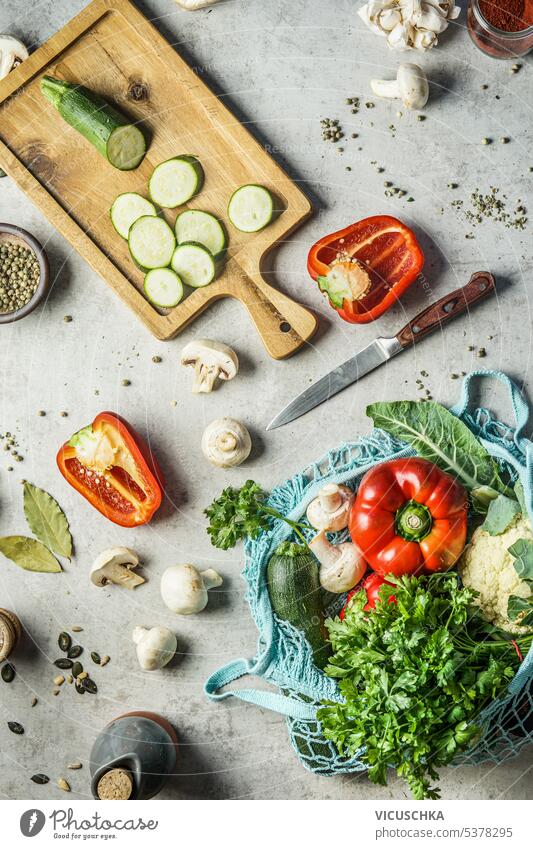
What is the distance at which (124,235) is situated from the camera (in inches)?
79.0

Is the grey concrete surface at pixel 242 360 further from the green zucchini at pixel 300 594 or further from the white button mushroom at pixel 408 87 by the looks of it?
the green zucchini at pixel 300 594

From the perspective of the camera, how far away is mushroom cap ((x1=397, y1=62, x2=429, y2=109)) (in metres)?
1.93

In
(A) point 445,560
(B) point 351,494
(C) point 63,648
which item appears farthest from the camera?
(C) point 63,648

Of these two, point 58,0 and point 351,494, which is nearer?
point 351,494

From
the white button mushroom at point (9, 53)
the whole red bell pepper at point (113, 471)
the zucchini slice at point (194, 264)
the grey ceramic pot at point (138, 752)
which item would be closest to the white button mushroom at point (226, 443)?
the whole red bell pepper at point (113, 471)

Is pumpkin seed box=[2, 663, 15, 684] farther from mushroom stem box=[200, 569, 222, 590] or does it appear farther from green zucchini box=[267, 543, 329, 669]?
green zucchini box=[267, 543, 329, 669]

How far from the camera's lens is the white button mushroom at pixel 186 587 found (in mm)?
1949

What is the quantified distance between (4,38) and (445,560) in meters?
1.76

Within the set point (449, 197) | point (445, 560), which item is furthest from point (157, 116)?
point (445, 560)

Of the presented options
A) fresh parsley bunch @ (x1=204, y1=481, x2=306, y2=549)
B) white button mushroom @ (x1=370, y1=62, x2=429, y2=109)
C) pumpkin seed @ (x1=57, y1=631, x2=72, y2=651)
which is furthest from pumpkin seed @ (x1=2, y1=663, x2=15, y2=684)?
white button mushroom @ (x1=370, y1=62, x2=429, y2=109)

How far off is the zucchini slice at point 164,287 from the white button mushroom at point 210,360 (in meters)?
0.12

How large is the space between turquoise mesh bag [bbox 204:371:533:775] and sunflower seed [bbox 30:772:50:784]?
513 mm

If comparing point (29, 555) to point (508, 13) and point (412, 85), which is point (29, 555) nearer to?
point (412, 85)

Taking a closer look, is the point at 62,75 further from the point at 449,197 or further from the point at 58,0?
the point at 449,197
